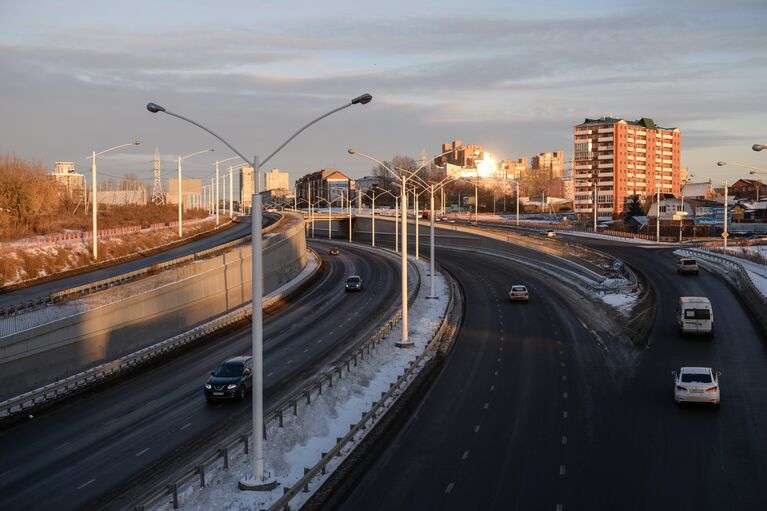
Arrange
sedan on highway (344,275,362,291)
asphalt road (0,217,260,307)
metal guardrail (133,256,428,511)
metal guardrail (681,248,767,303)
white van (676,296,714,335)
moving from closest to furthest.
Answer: metal guardrail (133,256,428,511) → white van (676,296,714,335) → asphalt road (0,217,260,307) → metal guardrail (681,248,767,303) → sedan on highway (344,275,362,291)

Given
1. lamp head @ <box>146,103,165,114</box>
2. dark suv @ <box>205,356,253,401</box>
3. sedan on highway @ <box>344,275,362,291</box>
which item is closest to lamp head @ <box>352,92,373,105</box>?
lamp head @ <box>146,103,165,114</box>

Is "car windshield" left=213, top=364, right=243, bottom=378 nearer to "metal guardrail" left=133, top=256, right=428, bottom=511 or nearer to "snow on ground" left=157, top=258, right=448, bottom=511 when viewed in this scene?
"metal guardrail" left=133, top=256, right=428, bottom=511

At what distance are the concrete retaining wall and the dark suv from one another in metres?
7.57

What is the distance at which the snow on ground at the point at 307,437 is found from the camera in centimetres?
1819

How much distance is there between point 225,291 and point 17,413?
2802cm

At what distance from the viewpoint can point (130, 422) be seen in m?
27.9

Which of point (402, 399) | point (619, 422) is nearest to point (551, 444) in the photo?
point (619, 422)

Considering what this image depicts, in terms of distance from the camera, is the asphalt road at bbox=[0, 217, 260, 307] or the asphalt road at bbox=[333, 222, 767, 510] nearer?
the asphalt road at bbox=[333, 222, 767, 510]


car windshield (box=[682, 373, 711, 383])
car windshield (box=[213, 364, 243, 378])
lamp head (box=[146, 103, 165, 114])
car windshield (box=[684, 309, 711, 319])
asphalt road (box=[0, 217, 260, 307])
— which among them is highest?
lamp head (box=[146, 103, 165, 114])

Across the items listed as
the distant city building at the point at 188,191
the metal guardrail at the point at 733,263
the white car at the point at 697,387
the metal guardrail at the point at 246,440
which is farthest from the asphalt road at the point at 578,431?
the distant city building at the point at 188,191

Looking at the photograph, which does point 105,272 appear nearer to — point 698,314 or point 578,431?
point 698,314

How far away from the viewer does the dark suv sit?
30469 mm

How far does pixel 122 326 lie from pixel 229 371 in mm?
10778

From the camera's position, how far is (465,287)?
230ft
